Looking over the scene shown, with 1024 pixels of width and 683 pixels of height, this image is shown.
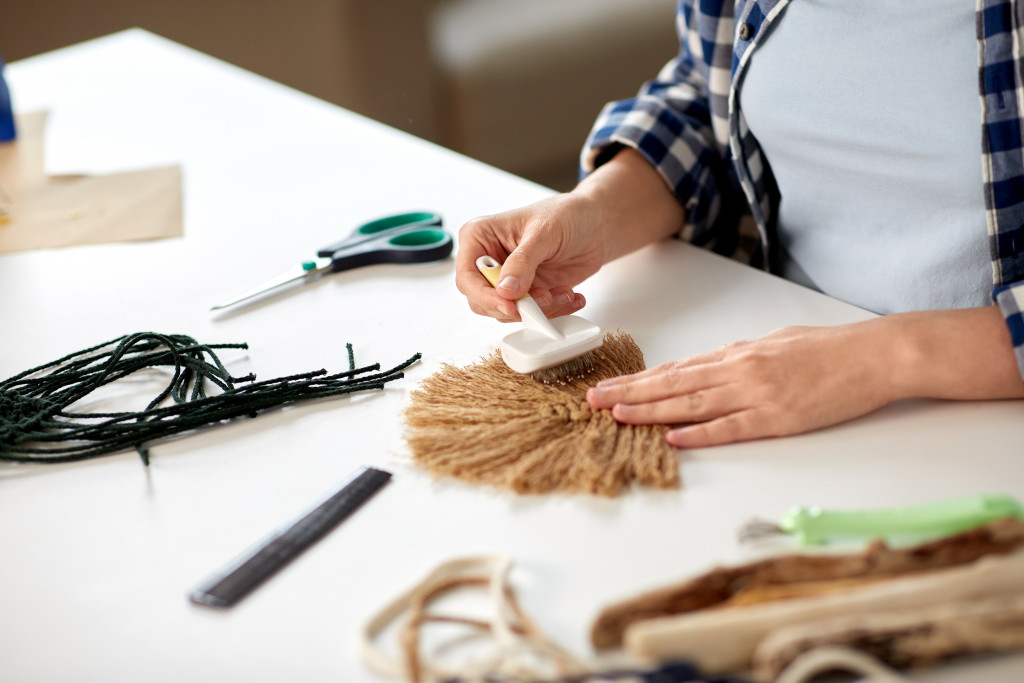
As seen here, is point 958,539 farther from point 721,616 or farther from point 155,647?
point 155,647

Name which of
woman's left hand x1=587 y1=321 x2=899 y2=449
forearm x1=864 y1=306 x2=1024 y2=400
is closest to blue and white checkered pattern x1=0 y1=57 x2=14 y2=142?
woman's left hand x1=587 y1=321 x2=899 y2=449

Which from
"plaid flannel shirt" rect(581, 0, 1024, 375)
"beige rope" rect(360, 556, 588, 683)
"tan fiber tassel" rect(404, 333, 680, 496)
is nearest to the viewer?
"beige rope" rect(360, 556, 588, 683)

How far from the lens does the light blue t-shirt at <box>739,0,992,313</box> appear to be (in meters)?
0.90

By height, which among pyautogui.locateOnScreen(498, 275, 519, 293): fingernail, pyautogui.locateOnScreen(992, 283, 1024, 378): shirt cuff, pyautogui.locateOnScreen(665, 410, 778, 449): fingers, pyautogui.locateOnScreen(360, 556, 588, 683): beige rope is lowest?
pyautogui.locateOnScreen(360, 556, 588, 683): beige rope

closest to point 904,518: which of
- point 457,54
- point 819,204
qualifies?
point 819,204

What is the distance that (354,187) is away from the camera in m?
1.33

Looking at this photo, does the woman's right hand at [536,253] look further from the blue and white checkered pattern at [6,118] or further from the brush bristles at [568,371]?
the blue and white checkered pattern at [6,118]

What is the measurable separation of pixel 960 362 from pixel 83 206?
1159mm

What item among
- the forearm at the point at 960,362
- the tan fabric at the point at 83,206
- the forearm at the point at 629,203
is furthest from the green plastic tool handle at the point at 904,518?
the tan fabric at the point at 83,206

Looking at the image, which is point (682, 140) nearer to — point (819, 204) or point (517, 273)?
point (819, 204)

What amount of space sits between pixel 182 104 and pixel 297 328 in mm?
881

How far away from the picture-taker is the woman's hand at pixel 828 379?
29.3 inches

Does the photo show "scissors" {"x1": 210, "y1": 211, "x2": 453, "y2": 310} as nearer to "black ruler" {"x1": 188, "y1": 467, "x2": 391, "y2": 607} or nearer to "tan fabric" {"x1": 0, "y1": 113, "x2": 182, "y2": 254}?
"tan fabric" {"x1": 0, "y1": 113, "x2": 182, "y2": 254}

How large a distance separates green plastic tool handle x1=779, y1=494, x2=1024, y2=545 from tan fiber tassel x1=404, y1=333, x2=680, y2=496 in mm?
114
